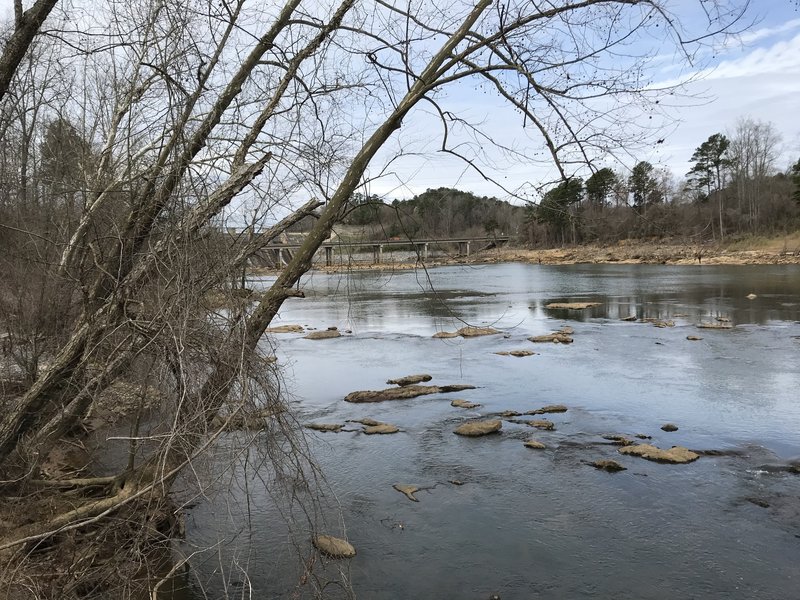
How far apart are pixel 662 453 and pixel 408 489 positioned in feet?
13.4

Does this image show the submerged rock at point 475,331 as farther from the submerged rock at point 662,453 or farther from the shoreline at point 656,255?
the shoreline at point 656,255

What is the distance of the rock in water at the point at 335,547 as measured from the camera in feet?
20.5

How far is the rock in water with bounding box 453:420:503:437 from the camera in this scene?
10.4 metres

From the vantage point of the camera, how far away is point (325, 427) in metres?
10.9

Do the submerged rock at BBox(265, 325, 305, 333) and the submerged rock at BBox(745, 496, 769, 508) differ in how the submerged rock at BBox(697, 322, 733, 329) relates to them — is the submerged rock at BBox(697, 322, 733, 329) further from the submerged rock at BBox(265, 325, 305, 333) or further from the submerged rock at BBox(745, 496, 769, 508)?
the submerged rock at BBox(265, 325, 305, 333)

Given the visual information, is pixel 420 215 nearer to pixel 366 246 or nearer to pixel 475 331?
pixel 366 246

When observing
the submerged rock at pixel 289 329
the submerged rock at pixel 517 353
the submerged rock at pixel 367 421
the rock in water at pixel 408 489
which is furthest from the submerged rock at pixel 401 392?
the submerged rock at pixel 289 329

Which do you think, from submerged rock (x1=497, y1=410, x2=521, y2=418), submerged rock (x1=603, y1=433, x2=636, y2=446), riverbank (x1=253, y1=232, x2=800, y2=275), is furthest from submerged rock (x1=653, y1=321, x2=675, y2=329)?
riverbank (x1=253, y1=232, x2=800, y2=275)

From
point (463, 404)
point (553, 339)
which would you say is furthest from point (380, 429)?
point (553, 339)

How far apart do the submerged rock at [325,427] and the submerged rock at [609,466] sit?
14.8ft

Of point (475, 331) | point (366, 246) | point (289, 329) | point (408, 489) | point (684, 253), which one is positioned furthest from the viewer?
point (684, 253)

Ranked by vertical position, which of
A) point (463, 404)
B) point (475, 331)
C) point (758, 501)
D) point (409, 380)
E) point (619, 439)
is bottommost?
point (758, 501)

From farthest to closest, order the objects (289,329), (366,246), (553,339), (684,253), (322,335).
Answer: (684,253), (289,329), (322,335), (553,339), (366,246)

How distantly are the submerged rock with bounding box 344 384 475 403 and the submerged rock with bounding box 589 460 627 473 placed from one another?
500 cm
